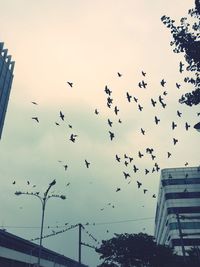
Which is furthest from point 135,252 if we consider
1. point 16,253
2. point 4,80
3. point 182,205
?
point 4,80

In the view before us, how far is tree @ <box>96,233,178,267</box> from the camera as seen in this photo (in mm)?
41625

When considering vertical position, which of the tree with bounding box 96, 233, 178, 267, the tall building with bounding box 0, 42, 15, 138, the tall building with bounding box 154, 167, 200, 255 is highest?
the tall building with bounding box 0, 42, 15, 138

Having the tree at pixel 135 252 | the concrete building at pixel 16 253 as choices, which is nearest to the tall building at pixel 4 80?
the concrete building at pixel 16 253

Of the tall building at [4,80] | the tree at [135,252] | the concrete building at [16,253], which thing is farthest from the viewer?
the tall building at [4,80]

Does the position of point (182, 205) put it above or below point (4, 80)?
below

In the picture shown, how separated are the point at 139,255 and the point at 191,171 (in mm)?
57443

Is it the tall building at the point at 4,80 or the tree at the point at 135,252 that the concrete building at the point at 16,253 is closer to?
the tree at the point at 135,252

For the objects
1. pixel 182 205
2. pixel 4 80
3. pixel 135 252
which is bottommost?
pixel 135 252

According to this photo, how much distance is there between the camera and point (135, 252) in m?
42.2

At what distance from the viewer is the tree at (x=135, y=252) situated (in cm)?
4162

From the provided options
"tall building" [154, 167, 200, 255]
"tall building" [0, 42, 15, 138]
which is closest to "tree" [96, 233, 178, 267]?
"tall building" [154, 167, 200, 255]

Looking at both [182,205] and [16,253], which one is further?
[182,205]

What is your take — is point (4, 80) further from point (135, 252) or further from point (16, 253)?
point (135, 252)

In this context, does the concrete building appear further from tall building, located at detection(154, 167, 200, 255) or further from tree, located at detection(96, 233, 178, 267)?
tall building, located at detection(154, 167, 200, 255)
